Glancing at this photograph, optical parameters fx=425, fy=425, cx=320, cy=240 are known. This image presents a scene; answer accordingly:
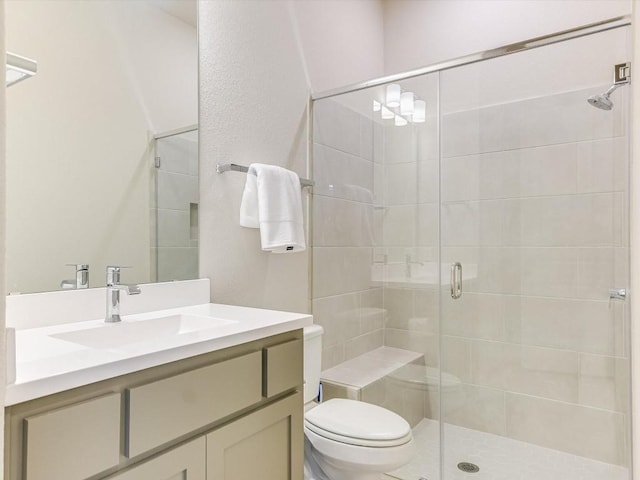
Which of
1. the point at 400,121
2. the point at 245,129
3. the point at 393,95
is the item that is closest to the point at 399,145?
the point at 400,121

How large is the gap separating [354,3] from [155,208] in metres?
1.98

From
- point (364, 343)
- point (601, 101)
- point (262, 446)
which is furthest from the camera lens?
point (364, 343)

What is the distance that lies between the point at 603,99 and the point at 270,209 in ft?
5.18

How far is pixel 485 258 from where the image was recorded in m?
2.18

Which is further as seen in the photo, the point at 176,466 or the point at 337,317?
the point at 337,317

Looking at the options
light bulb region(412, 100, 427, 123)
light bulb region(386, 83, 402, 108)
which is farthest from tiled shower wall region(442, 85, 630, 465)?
light bulb region(386, 83, 402, 108)

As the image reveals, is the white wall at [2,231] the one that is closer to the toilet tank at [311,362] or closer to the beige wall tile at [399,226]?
the toilet tank at [311,362]

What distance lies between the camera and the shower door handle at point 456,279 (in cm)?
217

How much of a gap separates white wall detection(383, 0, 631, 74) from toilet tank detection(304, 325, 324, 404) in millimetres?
2023

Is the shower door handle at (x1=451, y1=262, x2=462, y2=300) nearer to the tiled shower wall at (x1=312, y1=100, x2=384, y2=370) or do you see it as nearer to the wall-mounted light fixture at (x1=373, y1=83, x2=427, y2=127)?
the tiled shower wall at (x1=312, y1=100, x2=384, y2=370)

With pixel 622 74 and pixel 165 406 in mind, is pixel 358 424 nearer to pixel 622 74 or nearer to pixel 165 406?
pixel 165 406

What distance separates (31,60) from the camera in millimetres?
1175

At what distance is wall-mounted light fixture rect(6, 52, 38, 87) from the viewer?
3.70 ft

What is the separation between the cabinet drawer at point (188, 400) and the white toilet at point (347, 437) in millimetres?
604
